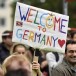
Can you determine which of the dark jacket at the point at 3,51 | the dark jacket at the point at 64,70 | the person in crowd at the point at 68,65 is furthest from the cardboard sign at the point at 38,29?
the dark jacket at the point at 3,51

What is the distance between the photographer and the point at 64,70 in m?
6.70

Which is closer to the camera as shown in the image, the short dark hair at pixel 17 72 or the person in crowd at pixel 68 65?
the short dark hair at pixel 17 72

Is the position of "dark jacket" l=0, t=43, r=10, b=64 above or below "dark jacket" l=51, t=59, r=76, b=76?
above

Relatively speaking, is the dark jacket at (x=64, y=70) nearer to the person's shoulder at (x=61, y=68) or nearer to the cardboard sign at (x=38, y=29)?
the person's shoulder at (x=61, y=68)

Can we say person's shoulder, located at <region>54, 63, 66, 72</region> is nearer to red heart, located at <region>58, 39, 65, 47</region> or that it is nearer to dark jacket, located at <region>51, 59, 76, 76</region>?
dark jacket, located at <region>51, 59, 76, 76</region>

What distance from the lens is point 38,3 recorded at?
33.6 meters

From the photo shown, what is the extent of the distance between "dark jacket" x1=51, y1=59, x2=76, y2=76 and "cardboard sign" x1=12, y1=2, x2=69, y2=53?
49cm

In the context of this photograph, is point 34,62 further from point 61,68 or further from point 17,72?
point 17,72

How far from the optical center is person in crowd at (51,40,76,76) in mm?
6676

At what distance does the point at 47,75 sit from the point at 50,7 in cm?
2289

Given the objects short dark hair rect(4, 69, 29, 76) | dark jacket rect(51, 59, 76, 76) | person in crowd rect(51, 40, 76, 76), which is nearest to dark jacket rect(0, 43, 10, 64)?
person in crowd rect(51, 40, 76, 76)

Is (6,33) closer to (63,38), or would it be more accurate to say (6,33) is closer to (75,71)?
(63,38)

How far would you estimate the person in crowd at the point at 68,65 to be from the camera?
21.9 feet

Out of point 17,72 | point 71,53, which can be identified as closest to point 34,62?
point 71,53
